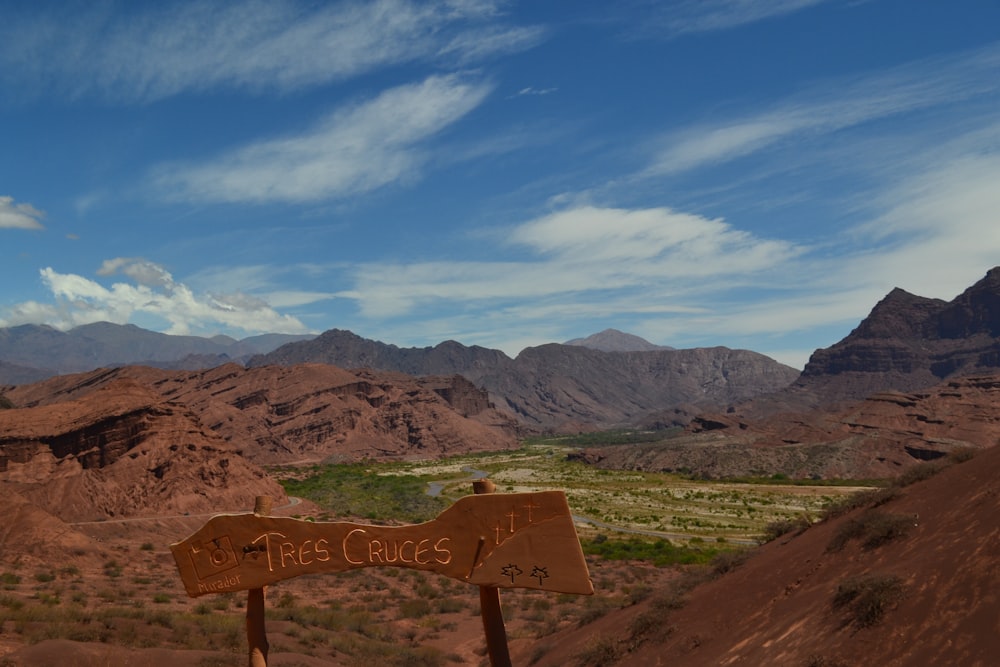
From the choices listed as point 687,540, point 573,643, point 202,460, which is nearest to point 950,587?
point 573,643

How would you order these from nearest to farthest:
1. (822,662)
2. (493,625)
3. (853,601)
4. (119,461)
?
(493,625)
(822,662)
(853,601)
(119,461)

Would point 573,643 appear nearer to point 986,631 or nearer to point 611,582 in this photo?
point 986,631

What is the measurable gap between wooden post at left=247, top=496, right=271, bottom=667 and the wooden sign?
20 cm

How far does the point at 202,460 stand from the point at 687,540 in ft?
124

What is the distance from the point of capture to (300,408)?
137 metres

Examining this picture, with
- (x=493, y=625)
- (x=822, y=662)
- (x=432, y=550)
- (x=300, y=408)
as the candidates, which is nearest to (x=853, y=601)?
(x=822, y=662)

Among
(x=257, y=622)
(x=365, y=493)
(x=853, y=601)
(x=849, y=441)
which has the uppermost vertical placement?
(x=257, y=622)

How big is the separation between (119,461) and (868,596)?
5209cm

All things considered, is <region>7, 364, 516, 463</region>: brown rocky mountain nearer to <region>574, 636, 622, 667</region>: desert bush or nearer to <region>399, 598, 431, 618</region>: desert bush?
<region>399, 598, 431, 618</region>: desert bush

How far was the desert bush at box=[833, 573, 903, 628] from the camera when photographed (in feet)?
29.0

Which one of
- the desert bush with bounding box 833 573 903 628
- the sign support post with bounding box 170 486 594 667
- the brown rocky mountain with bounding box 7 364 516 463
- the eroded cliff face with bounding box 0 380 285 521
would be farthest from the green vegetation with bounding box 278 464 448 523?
the sign support post with bounding box 170 486 594 667

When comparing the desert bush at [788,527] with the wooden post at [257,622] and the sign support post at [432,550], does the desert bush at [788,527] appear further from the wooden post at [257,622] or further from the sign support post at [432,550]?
the wooden post at [257,622]

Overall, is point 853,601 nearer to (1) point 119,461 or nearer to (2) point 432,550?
(2) point 432,550

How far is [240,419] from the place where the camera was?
124375 mm
